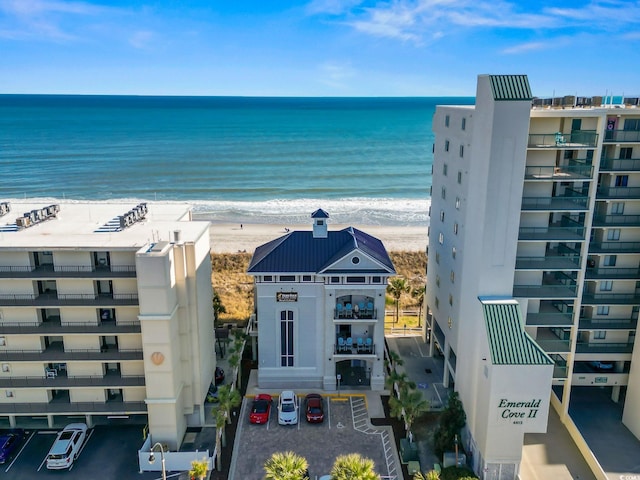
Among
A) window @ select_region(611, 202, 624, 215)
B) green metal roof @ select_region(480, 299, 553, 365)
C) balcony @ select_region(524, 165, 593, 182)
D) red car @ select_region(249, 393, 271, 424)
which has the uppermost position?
balcony @ select_region(524, 165, 593, 182)

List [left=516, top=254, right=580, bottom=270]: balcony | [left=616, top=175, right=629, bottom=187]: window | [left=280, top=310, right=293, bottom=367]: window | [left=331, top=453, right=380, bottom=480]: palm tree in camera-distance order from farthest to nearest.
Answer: [left=280, top=310, right=293, bottom=367]: window → [left=616, top=175, right=629, bottom=187]: window → [left=516, top=254, right=580, bottom=270]: balcony → [left=331, top=453, right=380, bottom=480]: palm tree

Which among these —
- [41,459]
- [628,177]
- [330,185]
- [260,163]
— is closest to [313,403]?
[41,459]

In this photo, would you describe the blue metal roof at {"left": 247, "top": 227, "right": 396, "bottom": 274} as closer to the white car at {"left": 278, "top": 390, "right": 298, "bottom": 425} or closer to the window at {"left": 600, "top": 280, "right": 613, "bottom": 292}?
the white car at {"left": 278, "top": 390, "right": 298, "bottom": 425}

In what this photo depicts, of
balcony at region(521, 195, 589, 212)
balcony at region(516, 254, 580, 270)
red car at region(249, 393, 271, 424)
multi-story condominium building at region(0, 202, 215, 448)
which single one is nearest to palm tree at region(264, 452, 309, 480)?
multi-story condominium building at region(0, 202, 215, 448)

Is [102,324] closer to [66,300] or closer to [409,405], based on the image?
[66,300]

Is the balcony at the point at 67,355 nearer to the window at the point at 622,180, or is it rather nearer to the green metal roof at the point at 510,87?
the green metal roof at the point at 510,87

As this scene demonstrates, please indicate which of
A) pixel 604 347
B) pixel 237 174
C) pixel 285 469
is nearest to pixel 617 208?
pixel 604 347

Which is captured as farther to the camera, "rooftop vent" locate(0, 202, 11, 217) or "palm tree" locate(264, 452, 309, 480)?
"rooftop vent" locate(0, 202, 11, 217)
